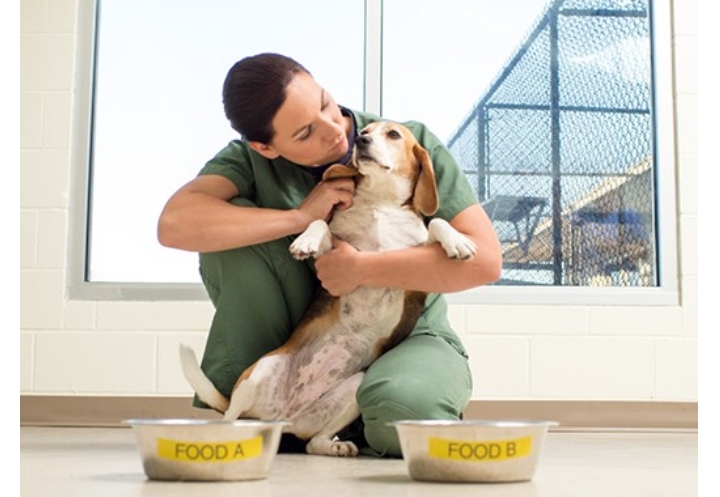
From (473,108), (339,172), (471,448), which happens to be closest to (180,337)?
(473,108)

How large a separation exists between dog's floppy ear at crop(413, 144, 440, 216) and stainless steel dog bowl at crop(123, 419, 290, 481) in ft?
1.96

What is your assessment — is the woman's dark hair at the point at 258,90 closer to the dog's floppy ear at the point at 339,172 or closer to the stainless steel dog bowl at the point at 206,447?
the dog's floppy ear at the point at 339,172

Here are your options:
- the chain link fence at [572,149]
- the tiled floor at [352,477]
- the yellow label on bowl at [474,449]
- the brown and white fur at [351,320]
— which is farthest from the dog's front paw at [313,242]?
the chain link fence at [572,149]

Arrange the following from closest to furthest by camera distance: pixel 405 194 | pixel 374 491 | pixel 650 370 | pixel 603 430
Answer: pixel 374 491
pixel 405 194
pixel 603 430
pixel 650 370

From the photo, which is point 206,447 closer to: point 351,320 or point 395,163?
point 351,320

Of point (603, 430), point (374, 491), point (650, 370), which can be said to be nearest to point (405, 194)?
point (374, 491)

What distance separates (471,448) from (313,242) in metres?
0.53

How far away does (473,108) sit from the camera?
10.8 ft

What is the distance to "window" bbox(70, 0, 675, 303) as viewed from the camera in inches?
127

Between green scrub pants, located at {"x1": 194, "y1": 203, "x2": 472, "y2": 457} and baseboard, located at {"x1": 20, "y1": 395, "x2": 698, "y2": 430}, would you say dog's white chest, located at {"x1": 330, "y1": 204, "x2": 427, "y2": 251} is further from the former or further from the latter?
baseboard, located at {"x1": 20, "y1": 395, "x2": 698, "y2": 430}

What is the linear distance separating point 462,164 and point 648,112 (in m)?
0.68

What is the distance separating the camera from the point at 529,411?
10.1ft

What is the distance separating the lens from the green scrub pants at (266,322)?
1747 mm

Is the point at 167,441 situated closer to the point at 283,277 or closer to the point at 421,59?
the point at 283,277
